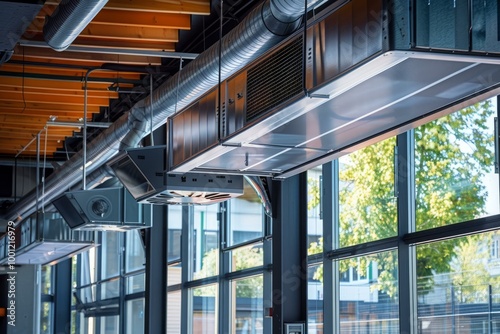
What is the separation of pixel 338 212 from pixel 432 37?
5392 millimetres

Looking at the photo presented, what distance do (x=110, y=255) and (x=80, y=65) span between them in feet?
30.4

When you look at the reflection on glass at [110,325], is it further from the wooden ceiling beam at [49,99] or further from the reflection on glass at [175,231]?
the wooden ceiling beam at [49,99]

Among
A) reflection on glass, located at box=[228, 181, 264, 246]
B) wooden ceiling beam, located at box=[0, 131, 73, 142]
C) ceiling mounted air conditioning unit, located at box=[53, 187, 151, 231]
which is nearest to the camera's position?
ceiling mounted air conditioning unit, located at box=[53, 187, 151, 231]

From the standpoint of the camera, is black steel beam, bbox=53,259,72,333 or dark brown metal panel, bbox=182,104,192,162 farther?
black steel beam, bbox=53,259,72,333

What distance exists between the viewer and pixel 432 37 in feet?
10.6

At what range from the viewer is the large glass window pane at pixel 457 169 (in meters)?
6.30

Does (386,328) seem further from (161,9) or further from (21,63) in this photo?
(21,63)

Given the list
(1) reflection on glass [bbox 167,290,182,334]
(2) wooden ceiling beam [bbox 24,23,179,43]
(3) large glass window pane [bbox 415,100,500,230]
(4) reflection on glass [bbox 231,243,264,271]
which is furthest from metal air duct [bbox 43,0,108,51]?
(1) reflection on glass [bbox 167,290,182,334]

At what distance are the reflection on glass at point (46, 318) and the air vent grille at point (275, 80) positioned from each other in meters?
14.8

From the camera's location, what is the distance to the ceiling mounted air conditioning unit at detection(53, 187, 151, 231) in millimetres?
8461

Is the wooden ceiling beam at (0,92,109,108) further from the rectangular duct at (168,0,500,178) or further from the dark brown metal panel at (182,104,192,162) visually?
the rectangular duct at (168,0,500,178)

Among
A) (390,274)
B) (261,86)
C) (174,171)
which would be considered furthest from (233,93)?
(390,274)

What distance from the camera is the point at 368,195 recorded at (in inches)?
312

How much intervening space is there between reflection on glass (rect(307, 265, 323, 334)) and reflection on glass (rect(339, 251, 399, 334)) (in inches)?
13.1
